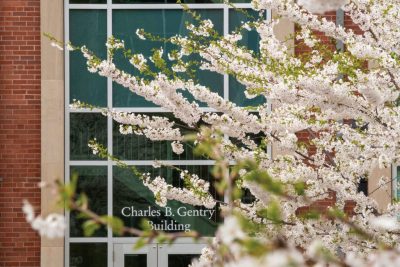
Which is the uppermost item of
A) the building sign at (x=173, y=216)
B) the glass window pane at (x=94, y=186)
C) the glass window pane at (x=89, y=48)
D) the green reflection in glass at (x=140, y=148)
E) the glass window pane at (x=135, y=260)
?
the glass window pane at (x=89, y=48)

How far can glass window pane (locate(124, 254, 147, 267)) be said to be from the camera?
1275 centimetres

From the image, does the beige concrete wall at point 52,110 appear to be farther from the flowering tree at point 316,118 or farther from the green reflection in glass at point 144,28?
the flowering tree at point 316,118

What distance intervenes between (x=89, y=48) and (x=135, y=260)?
2860 mm

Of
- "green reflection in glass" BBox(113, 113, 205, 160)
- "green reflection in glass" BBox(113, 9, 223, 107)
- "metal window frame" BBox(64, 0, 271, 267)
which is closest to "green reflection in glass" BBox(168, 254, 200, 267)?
"metal window frame" BBox(64, 0, 271, 267)

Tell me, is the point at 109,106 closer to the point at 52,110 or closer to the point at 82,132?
the point at 82,132

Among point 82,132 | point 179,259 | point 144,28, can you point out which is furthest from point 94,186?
point 144,28

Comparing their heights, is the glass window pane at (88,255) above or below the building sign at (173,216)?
below

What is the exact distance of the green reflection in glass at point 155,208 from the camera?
12602 mm

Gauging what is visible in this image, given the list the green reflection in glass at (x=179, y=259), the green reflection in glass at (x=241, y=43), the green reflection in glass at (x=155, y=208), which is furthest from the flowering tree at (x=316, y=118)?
the green reflection in glass at (x=179, y=259)

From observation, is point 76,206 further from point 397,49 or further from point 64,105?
point 64,105

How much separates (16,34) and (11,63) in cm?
38

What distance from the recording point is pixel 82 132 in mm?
12703

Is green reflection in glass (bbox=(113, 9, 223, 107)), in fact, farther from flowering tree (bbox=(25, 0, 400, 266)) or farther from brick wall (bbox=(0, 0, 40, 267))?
flowering tree (bbox=(25, 0, 400, 266))

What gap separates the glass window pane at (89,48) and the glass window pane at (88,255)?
6.19 feet
